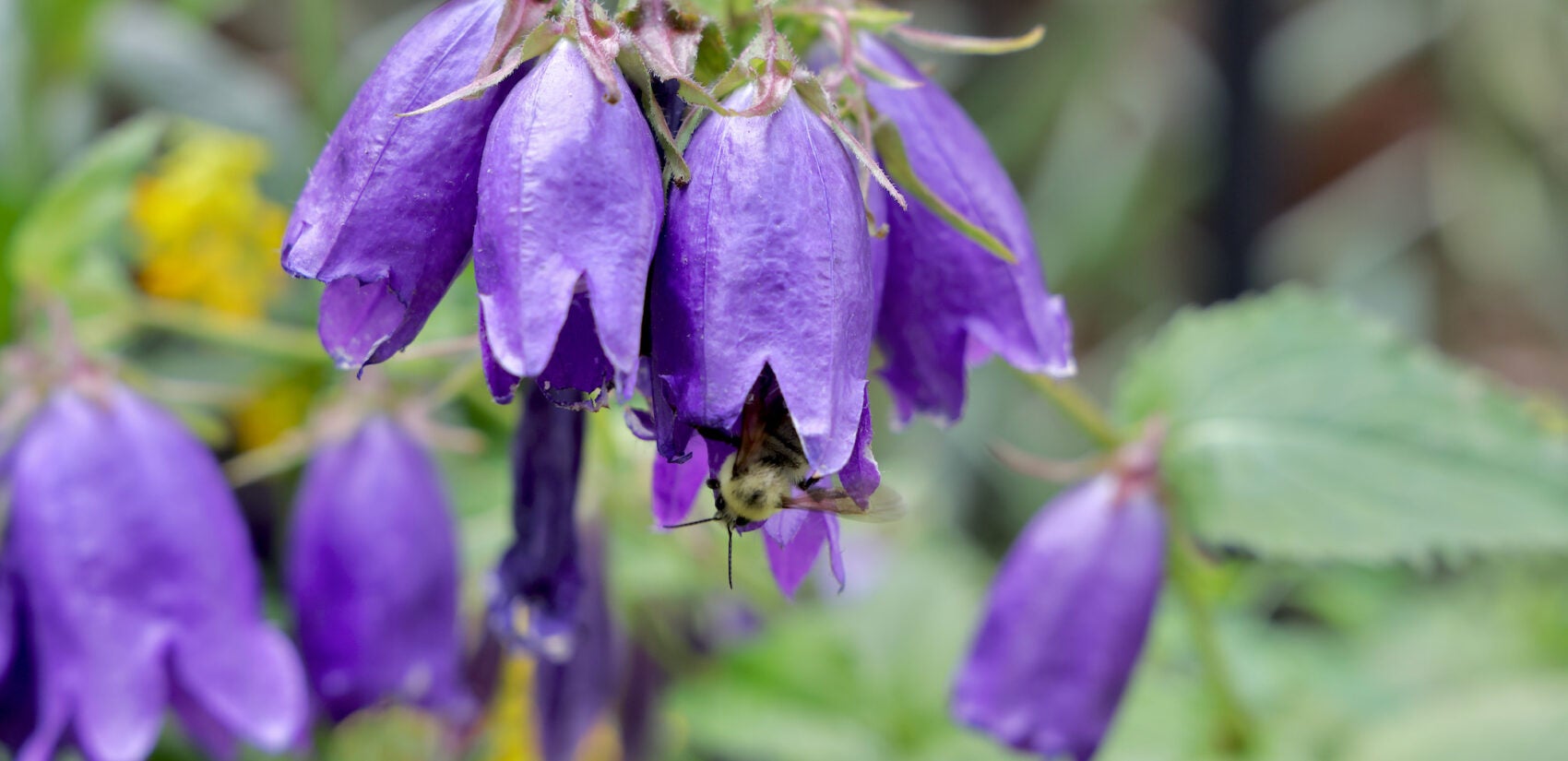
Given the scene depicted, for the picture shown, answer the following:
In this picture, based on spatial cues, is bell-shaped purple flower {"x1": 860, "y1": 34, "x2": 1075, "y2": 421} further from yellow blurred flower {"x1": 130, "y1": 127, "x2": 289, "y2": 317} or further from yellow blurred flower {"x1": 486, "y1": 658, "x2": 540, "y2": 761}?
yellow blurred flower {"x1": 130, "y1": 127, "x2": 289, "y2": 317}

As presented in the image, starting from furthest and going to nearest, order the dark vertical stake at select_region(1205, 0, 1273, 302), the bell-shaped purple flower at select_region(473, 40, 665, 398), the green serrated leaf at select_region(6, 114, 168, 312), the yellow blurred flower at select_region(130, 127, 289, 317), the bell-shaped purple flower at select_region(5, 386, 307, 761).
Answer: the dark vertical stake at select_region(1205, 0, 1273, 302) < the yellow blurred flower at select_region(130, 127, 289, 317) < the green serrated leaf at select_region(6, 114, 168, 312) < the bell-shaped purple flower at select_region(5, 386, 307, 761) < the bell-shaped purple flower at select_region(473, 40, 665, 398)

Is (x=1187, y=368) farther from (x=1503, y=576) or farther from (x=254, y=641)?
(x=1503, y=576)

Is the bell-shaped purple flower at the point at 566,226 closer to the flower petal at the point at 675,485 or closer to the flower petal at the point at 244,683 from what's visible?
the flower petal at the point at 675,485

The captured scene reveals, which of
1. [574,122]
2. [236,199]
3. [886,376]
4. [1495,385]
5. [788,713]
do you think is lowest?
[788,713]

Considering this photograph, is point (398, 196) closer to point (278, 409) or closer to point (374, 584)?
point (374, 584)

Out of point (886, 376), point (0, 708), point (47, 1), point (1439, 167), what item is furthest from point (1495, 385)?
point (1439, 167)

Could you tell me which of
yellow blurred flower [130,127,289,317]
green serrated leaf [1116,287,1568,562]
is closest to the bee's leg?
green serrated leaf [1116,287,1568,562]

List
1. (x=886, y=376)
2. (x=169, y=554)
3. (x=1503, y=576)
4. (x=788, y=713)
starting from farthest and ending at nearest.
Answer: (x=1503, y=576) < (x=788, y=713) < (x=169, y=554) < (x=886, y=376)

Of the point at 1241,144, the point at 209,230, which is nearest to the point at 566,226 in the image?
the point at 209,230
